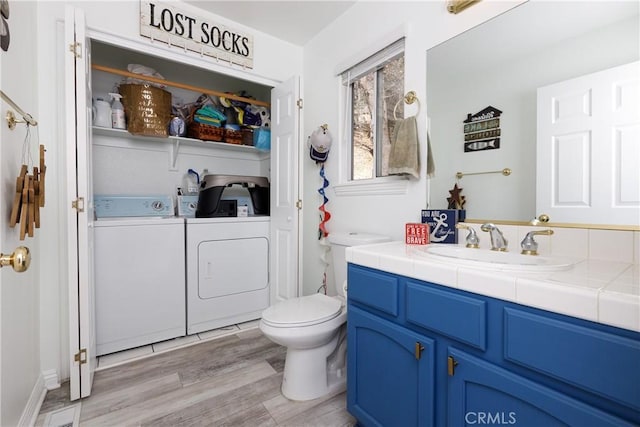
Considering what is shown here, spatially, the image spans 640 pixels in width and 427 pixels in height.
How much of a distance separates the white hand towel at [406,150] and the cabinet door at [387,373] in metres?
0.81

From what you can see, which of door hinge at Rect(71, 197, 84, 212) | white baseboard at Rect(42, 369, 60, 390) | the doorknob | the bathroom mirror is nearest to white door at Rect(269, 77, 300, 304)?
the bathroom mirror

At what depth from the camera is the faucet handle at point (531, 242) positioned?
1169mm

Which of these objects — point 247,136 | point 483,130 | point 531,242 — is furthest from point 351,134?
point 531,242

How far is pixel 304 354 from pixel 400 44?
1.90 metres

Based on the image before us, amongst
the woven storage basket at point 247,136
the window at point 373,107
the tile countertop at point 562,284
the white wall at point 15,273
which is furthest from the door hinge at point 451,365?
the woven storage basket at point 247,136

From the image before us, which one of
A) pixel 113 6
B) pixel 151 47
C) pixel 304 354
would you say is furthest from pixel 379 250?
pixel 113 6

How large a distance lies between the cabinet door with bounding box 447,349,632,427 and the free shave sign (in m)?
2.52

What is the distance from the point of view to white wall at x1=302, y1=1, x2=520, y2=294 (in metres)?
1.62

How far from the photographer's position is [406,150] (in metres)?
→ 1.65

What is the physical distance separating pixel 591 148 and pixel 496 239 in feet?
1.53

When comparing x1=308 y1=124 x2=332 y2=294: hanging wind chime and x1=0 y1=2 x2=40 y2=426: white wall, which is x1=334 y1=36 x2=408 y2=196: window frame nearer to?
x1=308 y1=124 x2=332 y2=294: hanging wind chime

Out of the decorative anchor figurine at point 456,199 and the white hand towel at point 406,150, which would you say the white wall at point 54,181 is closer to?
the white hand towel at point 406,150

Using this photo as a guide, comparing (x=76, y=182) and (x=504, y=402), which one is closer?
(x=504, y=402)

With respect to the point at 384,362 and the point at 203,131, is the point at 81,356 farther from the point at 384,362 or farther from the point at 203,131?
the point at 203,131
